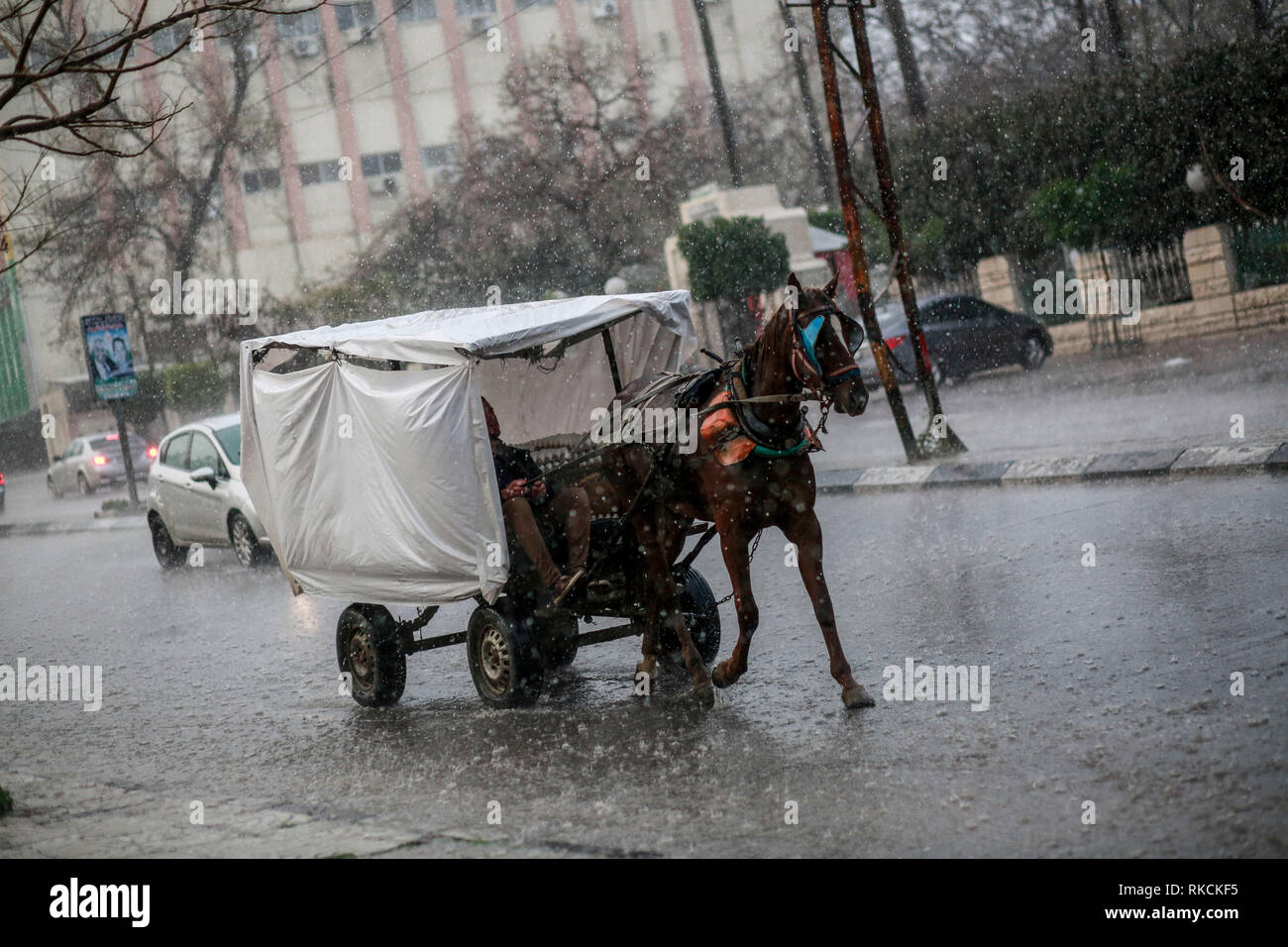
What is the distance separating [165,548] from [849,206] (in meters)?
9.56

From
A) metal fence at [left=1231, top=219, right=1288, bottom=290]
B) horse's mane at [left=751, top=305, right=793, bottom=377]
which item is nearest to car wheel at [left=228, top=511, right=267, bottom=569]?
horse's mane at [left=751, top=305, right=793, bottom=377]

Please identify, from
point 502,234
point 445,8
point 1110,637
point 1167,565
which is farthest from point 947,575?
point 445,8

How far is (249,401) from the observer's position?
948cm

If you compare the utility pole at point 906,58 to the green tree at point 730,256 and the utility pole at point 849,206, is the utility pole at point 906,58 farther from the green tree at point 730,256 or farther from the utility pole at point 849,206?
the utility pole at point 849,206

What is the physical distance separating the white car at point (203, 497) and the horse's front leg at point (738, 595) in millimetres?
9791

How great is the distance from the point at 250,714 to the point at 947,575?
4835 millimetres

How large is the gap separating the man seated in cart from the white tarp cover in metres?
0.31

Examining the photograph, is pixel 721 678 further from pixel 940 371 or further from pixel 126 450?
pixel 126 450

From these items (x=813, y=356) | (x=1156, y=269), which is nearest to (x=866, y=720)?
(x=813, y=356)

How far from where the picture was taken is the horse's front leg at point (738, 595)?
7.41 meters

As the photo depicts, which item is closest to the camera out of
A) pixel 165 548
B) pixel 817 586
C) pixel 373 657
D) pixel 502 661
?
pixel 817 586

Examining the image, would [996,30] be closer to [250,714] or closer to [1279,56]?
[1279,56]

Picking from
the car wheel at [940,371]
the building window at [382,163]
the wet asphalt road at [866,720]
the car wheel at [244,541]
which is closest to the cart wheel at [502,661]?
the wet asphalt road at [866,720]

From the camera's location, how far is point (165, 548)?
19141 mm
